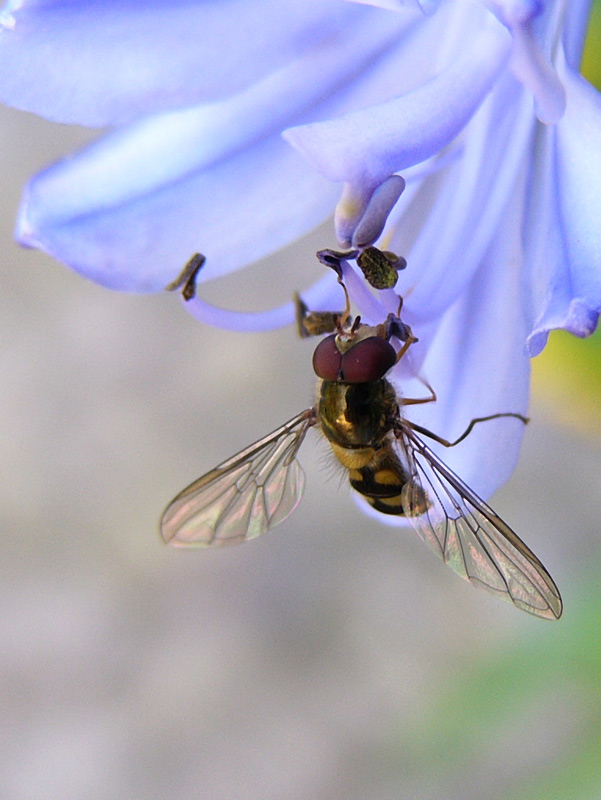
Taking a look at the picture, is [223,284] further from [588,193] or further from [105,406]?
[588,193]

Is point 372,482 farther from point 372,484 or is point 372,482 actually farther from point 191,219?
point 191,219

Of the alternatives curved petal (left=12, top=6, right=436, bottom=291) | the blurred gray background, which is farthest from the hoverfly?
the blurred gray background

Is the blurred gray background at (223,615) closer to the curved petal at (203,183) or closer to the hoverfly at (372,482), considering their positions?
the hoverfly at (372,482)

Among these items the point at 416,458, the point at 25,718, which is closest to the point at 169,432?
the point at 25,718

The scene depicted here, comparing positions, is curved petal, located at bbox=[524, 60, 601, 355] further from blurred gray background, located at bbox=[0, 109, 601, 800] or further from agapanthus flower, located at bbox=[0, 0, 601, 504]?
blurred gray background, located at bbox=[0, 109, 601, 800]

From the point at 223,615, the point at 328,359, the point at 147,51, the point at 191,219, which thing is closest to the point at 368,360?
the point at 328,359

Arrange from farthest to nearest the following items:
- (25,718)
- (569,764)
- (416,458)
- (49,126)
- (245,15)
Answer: (49,126)
(25,718)
(569,764)
(416,458)
(245,15)
